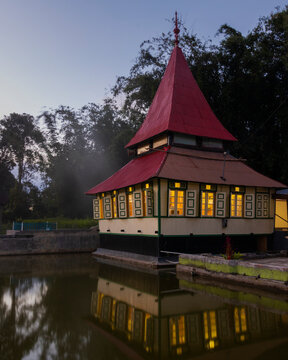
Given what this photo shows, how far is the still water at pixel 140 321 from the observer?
646cm

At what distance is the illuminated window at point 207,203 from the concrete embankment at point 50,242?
11601 mm

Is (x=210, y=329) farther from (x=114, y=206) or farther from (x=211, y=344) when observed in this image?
(x=114, y=206)

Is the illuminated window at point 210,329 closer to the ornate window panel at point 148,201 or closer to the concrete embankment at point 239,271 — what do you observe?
the concrete embankment at point 239,271

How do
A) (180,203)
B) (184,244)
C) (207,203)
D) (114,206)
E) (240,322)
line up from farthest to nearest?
(114,206) < (207,203) < (180,203) < (184,244) < (240,322)

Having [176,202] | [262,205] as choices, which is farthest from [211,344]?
[262,205]

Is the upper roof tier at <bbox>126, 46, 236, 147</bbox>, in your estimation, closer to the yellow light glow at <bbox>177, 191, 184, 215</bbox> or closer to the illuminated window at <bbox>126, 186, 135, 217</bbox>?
the illuminated window at <bbox>126, 186, 135, 217</bbox>

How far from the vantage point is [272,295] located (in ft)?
35.4

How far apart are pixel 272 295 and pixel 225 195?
9905mm

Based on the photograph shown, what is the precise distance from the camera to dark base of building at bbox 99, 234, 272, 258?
60.3ft

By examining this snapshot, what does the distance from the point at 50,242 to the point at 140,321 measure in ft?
65.6

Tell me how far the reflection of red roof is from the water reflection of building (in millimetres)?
7905

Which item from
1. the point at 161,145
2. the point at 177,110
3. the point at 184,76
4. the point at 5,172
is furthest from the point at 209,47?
the point at 5,172

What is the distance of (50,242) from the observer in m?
27.0

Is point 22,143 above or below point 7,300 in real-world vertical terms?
above
